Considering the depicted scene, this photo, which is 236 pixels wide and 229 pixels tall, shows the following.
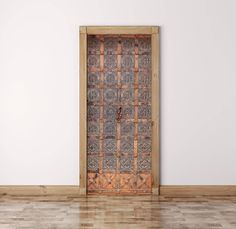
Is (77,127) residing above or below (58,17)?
below

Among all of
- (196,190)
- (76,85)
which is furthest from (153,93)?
(196,190)

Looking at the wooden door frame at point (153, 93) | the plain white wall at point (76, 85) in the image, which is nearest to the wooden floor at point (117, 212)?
the wooden door frame at point (153, 93)

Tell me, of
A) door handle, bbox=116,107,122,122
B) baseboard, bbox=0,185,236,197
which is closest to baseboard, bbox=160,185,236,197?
baseboard, bbox=0,185,236,197

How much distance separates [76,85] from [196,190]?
83.0 inches

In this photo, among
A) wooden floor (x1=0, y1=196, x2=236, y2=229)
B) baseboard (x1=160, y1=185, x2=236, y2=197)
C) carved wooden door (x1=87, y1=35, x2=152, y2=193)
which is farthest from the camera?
carved wooden door (x1=87, y1=35, x2=152, y2=193)

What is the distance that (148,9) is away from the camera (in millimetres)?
6941

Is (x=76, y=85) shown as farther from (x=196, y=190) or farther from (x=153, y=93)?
(x=196, y=190)

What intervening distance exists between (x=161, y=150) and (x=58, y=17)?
223 cm

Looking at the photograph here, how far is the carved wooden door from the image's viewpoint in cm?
705

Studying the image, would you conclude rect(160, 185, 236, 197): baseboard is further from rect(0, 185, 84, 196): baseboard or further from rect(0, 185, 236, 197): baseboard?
rect(0, 185, 84, 196): baseboard

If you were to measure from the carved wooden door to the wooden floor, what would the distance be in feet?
1.21

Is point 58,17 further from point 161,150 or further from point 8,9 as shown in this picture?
point 161,150

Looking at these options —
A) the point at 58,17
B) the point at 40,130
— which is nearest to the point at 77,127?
the point at 40,130

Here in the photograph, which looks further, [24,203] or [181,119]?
[181,119]
